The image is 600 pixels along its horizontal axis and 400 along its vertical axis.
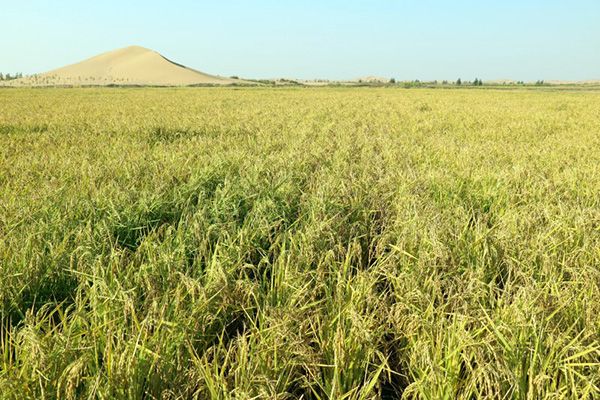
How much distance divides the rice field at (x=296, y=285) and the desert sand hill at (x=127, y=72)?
363 feet

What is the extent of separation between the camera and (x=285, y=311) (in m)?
1.88

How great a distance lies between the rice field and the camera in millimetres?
1504

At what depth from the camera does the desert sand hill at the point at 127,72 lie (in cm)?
11256

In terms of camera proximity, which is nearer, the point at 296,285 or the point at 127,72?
the point at 296,285

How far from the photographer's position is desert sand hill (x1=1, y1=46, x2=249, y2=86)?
113 metres

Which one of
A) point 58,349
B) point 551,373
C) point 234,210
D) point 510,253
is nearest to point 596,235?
point 510,253

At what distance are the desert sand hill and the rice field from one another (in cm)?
11079

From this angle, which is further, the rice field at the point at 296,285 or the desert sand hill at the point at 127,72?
the desert sand hill at the point at 127,72

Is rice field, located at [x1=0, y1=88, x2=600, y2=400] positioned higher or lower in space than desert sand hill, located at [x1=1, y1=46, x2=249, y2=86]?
lower

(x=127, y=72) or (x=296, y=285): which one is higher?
(x=127, y=72)

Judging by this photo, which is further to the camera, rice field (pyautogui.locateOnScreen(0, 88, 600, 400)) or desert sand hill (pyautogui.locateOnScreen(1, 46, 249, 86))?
desert sand hill (pyautogui.locateOnScreen(1, 46, 249, 86))

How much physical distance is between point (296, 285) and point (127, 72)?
145 meters

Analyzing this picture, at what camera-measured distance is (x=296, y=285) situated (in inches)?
82.8

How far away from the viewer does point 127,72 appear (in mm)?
128375
